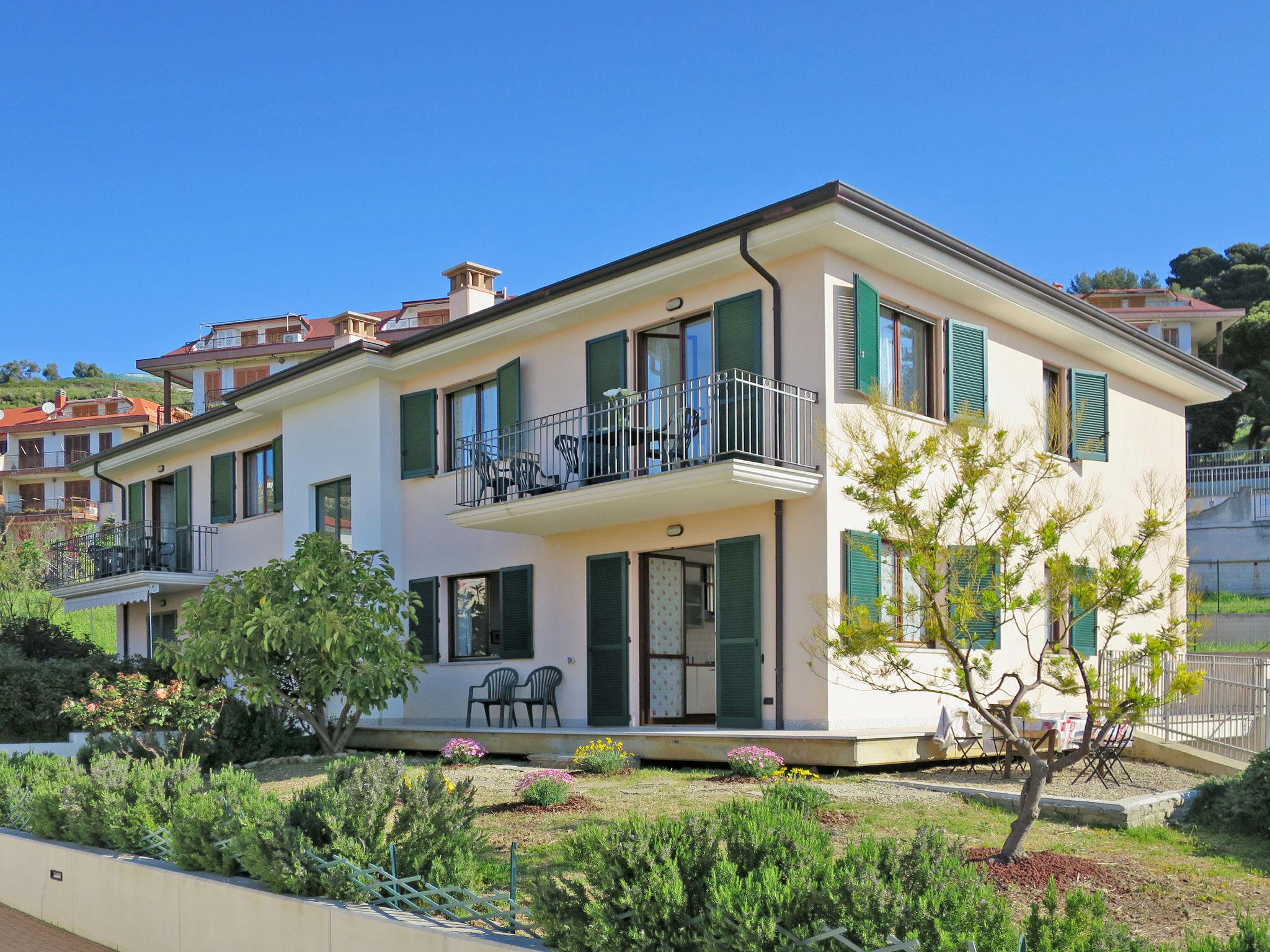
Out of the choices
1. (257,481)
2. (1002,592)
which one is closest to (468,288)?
(257,481)

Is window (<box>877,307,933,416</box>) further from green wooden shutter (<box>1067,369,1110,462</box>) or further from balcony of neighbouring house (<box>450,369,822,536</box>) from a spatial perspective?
green wooden shutter (<box>1067,369,1110,462</box>)

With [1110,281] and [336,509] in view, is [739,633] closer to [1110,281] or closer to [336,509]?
[336,509]

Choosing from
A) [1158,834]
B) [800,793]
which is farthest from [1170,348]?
[800,793]

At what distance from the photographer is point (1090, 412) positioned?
17.1 metres

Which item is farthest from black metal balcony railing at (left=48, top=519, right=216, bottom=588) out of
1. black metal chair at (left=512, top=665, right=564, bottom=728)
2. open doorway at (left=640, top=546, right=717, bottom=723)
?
open doorway at (left=640, top=546, right=717, bottom=723)

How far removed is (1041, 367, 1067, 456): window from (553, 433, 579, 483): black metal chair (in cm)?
543

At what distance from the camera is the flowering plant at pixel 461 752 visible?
12.8 metres

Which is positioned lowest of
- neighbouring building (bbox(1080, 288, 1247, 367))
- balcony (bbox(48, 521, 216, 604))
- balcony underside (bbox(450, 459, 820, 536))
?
balcony (bbox(48, 521, 216, 604))

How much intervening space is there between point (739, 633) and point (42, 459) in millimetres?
72100

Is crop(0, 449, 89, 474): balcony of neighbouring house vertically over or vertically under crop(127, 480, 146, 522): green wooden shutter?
over

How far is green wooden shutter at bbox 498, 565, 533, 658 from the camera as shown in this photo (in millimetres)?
16344

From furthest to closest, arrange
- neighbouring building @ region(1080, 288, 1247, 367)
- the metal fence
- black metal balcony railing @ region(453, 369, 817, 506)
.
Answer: neighbouring building @ region(1080, 288, 1247, 367), the metal fence, black metal balcony railing @ region(453, 369, 817, 506)

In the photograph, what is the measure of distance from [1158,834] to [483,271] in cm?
1468

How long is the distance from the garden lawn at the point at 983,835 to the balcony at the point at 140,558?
41.2ft
